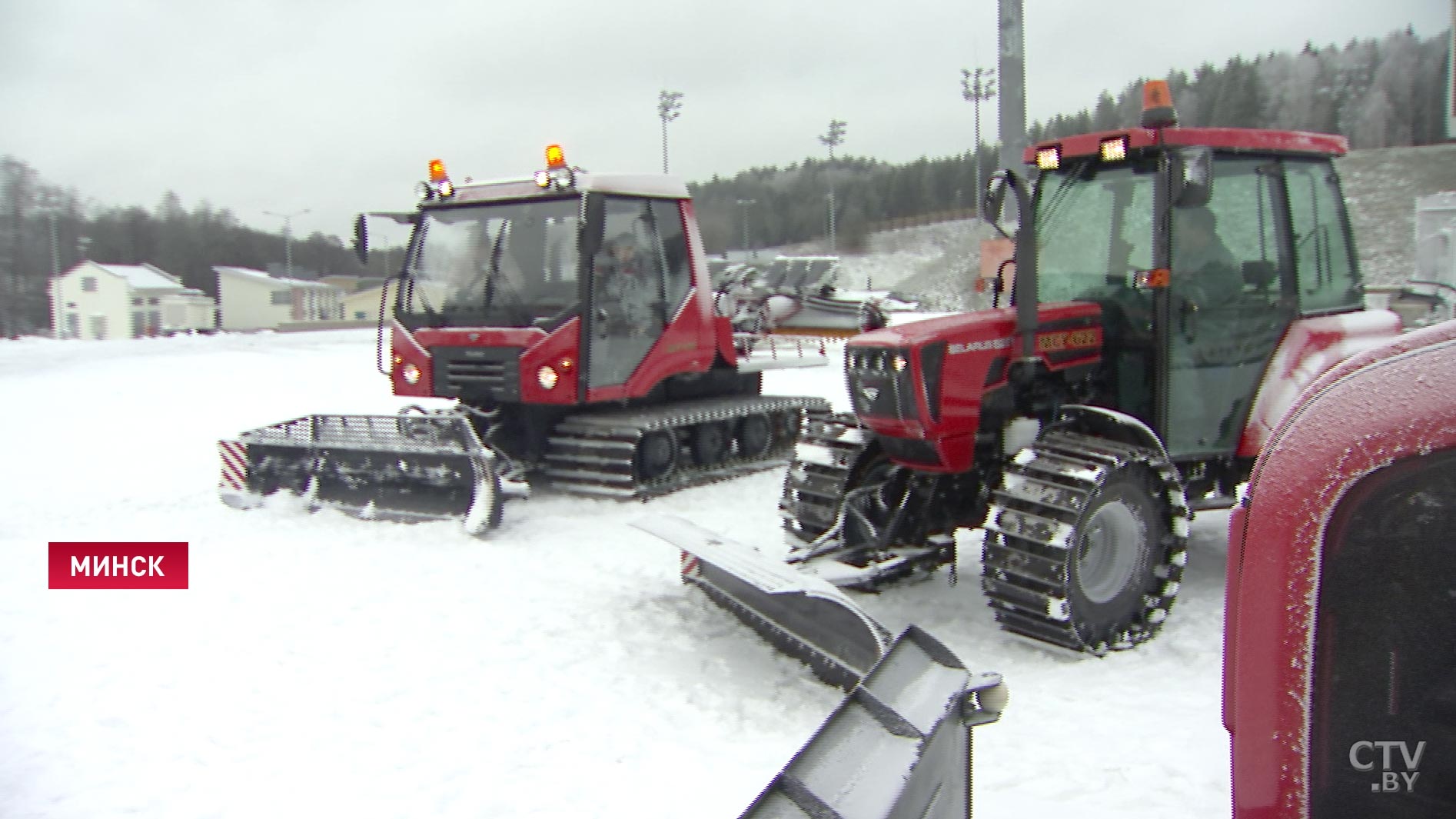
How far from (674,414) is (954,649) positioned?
4.25 meters

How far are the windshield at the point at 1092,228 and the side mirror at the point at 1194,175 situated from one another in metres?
0.58

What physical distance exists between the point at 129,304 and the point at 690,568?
43.5 m

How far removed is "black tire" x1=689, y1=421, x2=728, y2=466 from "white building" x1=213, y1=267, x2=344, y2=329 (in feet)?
119

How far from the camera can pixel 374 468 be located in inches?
297

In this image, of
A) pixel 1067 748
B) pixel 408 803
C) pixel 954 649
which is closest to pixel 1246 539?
pixel 1067 748

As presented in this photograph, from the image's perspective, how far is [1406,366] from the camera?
1546 mm

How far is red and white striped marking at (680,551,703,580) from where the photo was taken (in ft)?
17.7

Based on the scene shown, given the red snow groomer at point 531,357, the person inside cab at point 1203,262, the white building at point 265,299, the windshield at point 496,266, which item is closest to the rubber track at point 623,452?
the red snow groomer at point 531,357

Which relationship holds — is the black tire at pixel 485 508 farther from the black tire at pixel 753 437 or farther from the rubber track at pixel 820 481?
the black tire at pixel 753 437

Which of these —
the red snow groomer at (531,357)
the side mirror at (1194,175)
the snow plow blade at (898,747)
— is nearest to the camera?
the snow plow blade at (898,747)

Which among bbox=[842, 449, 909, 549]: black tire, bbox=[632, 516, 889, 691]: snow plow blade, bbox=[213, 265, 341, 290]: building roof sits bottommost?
bbox=[632, 516, 889, 691]: snow plow blade

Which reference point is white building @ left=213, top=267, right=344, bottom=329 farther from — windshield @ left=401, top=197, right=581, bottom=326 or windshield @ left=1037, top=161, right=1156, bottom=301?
windshield @ left=1037, top=161, right=1156, bottom=301

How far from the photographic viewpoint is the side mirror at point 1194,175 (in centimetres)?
464

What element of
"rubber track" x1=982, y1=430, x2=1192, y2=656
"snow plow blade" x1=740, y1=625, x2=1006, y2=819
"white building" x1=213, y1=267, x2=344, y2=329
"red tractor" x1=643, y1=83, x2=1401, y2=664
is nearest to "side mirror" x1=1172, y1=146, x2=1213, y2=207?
"red tractor" x1=643, y1=83, x2=1401, y2=664
